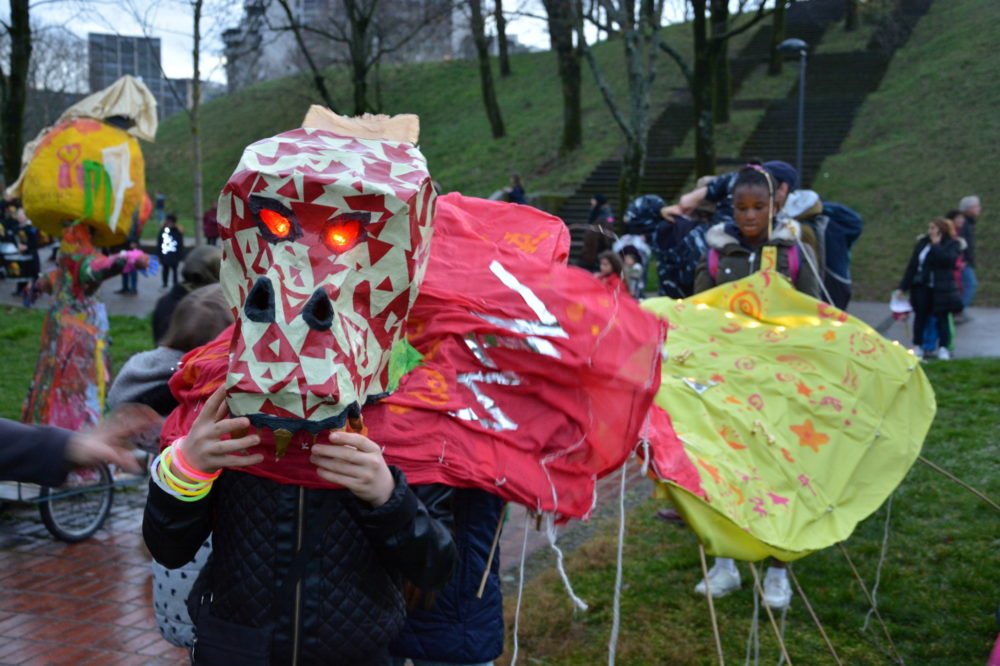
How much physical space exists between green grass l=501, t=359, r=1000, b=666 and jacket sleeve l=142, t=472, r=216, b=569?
2.55m

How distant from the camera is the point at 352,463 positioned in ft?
6.15

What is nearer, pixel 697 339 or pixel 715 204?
pixel 697 339

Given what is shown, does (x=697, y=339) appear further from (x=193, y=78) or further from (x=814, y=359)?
(x=193, y=78)

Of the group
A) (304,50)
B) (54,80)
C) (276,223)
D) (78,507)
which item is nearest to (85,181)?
(78,507)

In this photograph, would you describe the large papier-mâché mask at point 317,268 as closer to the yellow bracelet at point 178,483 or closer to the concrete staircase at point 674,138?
the yellow bracelet at point 178,483

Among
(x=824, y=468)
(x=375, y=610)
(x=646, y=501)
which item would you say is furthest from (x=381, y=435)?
(x=646, y=501)

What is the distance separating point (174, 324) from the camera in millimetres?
3271

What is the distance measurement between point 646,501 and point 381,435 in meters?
4.78

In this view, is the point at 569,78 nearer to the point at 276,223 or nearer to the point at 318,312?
the point at 276,223

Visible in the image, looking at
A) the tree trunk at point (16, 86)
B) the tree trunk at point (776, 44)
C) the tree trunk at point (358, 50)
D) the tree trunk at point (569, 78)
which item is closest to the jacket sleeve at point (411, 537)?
the tree trunk at point (16, 86)

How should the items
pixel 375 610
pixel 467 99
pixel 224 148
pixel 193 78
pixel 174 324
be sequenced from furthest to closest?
pixel 224 148
pixel 467 99
pixel 193 78
pixel 174 324
pixel 375 610

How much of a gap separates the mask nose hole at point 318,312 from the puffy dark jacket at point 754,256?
2.78 metres

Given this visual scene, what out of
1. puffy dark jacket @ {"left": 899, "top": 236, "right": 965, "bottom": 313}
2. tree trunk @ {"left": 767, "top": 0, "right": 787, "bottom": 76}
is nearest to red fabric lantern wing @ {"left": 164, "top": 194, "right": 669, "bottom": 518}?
puffy dark jacket @ {"left": 899, "top": 236, "right": 965, "bottom": 313}

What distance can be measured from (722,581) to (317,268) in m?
3.67
